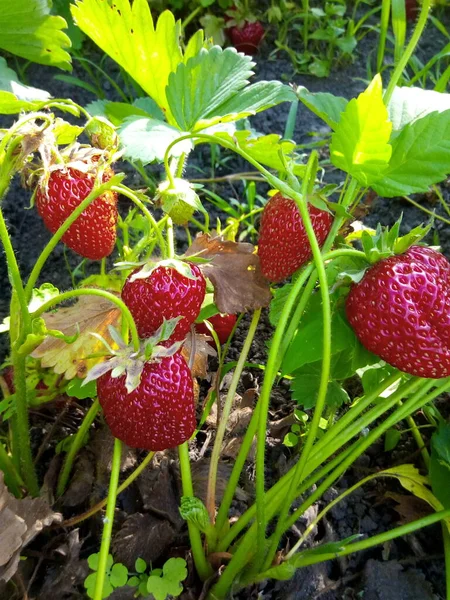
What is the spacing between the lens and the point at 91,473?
2.92 feet

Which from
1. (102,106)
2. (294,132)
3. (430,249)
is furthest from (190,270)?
(294,132)

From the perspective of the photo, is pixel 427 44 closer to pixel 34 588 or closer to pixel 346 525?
pixel 346 525

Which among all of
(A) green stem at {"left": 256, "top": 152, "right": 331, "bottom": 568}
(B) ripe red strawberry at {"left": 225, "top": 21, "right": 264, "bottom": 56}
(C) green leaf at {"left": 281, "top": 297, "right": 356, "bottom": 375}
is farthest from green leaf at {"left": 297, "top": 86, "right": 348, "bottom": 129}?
(B) ripe red strawberry at {"left": 225, "top": 21, "right": 264, "bottom": 56}

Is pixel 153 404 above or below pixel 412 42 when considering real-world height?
below

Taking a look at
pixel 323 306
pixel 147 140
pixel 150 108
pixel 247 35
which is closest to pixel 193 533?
pixel 323 306

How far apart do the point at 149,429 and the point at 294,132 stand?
136 cm

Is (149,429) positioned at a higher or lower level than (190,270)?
lower

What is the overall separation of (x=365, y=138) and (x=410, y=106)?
0.27 meters

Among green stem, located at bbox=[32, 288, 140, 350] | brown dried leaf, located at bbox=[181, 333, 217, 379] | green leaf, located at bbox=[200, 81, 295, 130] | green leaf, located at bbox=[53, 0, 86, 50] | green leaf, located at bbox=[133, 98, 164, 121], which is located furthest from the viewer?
green leaf, located at bbox=[53, 0, 86, 50]

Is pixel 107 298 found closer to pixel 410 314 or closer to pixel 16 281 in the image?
pixel 16 281

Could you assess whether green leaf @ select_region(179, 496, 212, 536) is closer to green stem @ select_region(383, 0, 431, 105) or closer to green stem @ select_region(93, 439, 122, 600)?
green stem @ select_region(93, 439, 122, 600)

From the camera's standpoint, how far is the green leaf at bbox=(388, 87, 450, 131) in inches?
33.2

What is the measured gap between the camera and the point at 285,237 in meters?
0.76

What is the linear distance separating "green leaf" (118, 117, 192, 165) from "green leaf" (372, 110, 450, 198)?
0.26m
